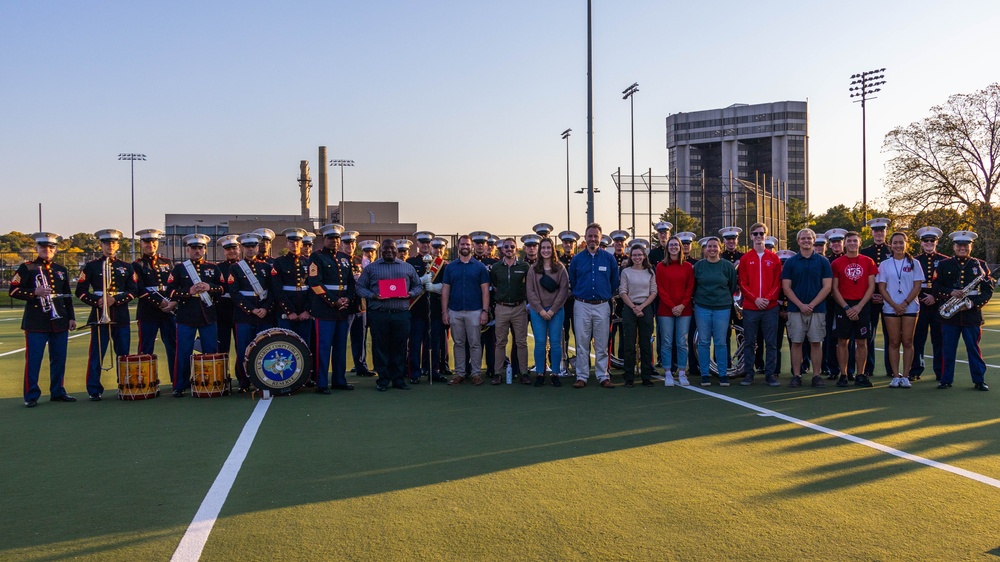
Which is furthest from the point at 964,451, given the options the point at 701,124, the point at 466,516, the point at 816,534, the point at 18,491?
the point at 701,124

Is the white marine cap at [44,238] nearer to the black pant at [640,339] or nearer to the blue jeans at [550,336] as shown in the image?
the blue jeans at [550,336]

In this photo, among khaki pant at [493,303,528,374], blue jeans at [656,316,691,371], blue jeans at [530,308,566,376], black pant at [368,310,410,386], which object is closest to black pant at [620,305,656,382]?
blue jeans at [656,316,691,371]

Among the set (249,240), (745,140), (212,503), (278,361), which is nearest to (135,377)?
(278,361)

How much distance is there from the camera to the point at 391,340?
408 inches

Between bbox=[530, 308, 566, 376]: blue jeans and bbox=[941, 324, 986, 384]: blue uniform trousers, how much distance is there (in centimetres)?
479

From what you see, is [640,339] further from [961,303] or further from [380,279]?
[961,303]

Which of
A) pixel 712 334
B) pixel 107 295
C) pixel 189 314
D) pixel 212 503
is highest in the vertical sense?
pixel 107 295

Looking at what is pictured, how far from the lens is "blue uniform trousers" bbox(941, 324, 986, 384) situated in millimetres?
9586

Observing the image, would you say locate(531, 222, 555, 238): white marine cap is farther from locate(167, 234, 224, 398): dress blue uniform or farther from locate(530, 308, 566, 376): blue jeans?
locate(167, 234, 224, 398): dress blue uniform

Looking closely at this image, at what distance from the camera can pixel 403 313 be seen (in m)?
10.4

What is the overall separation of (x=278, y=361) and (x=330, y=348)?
100 centimetres

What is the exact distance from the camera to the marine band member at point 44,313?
9289 millimetres

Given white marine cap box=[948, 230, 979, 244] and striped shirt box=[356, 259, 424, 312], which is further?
striped shirt box=[356, 259, 424, 312]

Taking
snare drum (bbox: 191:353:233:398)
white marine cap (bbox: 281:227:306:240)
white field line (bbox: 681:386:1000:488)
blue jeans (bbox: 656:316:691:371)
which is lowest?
white field line (bbox: 681:386:1000:488)
